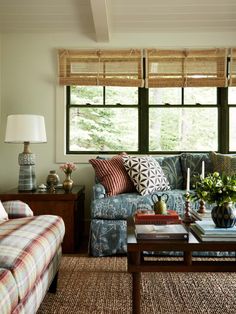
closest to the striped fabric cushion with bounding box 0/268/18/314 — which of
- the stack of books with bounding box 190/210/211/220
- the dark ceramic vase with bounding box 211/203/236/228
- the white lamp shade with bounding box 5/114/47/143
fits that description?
the dark ceramic vase with bounding box 211/203/236/228

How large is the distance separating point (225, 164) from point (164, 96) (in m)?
1.19

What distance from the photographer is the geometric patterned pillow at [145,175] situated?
136 inches

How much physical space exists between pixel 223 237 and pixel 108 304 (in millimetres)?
842

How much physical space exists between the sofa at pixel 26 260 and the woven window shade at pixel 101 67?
2151mm

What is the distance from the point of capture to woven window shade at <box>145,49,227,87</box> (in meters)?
4.10

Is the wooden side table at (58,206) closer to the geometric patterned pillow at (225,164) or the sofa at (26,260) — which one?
the sofa at (26,260)

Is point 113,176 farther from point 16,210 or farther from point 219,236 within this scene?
point 219,236

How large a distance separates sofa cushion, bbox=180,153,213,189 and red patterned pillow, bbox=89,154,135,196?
2.31 ft

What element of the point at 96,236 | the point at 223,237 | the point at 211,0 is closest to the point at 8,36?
the point at 211,0

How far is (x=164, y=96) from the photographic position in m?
4.28

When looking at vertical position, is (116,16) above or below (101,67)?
above

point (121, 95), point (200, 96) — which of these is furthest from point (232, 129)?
point (121, 95)

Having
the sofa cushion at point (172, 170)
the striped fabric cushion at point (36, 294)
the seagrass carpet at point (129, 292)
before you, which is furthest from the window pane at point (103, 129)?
the striped fabric cushion at point (36, 294)

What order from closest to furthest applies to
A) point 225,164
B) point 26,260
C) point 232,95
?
point 26,260 → point 225,164 → point 232,95
